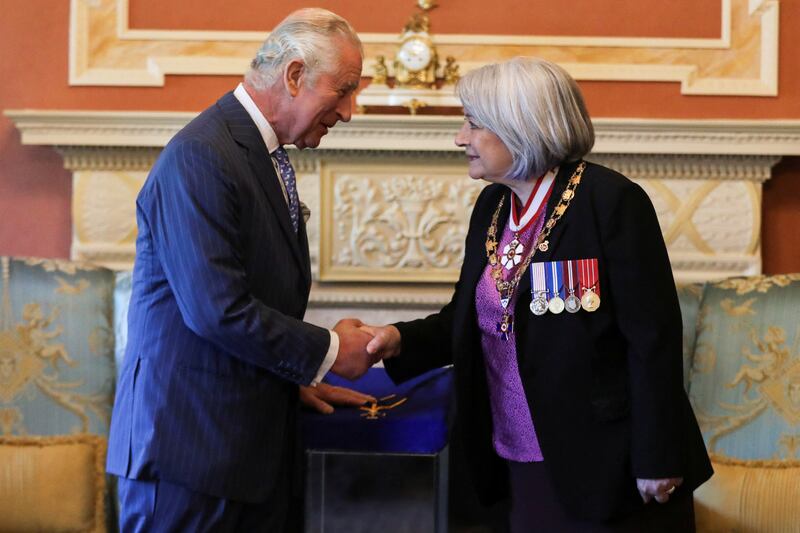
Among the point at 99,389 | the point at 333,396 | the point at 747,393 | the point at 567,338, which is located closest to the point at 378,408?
the point at 333,396

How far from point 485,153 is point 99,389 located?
1.31 meters

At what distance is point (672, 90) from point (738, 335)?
4.62 ft

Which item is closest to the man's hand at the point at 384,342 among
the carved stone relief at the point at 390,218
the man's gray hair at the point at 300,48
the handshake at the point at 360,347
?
the handshake at the point at 360,347

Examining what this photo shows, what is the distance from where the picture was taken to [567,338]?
1.87 meters

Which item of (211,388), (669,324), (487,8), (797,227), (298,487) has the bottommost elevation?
(298,487)

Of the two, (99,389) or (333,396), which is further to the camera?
(99,389)

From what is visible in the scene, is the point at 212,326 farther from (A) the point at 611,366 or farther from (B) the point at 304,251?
(A) the point at 611,366

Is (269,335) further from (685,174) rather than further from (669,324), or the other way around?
(685,174)

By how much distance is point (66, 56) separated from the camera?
3.71m

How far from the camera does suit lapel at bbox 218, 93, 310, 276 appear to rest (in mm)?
1853

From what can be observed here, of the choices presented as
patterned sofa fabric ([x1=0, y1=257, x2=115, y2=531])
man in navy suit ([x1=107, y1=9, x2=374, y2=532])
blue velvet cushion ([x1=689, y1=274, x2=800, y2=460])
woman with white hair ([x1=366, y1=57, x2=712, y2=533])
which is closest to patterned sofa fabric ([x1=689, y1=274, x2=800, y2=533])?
blue velvet cushion ([x1=689, y1=274, x2=800, y2=460])

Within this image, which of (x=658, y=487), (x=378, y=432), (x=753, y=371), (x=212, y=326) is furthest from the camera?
(x=753, y=371)

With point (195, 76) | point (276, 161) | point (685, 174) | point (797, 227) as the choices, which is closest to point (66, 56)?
point (195, 76)

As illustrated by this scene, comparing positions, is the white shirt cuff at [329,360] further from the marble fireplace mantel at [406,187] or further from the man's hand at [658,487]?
the marble fireplace mantel at [406,187]
